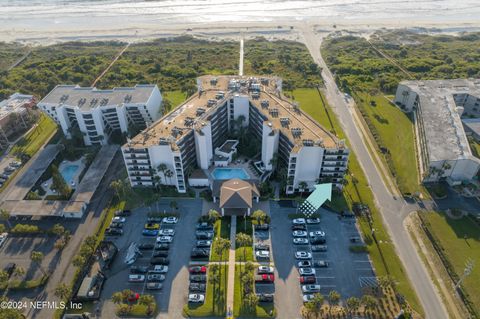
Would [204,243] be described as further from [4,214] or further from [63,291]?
[4,214]

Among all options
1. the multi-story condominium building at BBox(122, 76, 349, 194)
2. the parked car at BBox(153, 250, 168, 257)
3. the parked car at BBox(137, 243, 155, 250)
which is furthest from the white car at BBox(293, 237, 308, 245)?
the parked car at BBox(137, 243, 155, 250)

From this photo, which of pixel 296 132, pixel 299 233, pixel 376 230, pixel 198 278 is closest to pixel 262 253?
pixel 299 233

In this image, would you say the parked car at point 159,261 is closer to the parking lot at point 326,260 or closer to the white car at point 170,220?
the white car at point 170,220

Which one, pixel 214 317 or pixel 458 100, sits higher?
pixel 458 100

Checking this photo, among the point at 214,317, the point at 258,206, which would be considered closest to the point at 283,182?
the point at 258,206

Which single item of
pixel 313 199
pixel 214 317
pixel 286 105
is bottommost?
pixel 214 317

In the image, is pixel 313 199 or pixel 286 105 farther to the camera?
pixel 286 105

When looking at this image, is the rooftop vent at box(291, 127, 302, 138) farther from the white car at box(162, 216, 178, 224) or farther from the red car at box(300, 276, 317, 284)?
the white car at box(162, 216, 178, 224)

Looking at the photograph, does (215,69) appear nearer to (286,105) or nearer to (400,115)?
(286,105)
